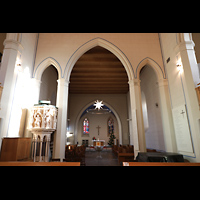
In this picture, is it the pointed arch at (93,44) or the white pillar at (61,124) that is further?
the pointed arch at (93,44)

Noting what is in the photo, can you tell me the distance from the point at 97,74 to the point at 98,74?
8 cm

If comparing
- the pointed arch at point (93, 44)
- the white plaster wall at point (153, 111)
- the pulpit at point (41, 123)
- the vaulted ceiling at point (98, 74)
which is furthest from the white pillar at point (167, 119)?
the pulpit at point (41, 123)

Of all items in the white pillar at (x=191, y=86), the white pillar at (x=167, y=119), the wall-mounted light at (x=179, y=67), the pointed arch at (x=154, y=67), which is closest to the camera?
the white pillar at (x=191, y=86)

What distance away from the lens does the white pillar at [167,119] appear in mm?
5832

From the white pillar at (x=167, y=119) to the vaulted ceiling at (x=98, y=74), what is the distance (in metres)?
3.82

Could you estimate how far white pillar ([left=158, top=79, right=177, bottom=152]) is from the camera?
5.83 m

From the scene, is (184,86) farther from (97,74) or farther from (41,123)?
(97,74)

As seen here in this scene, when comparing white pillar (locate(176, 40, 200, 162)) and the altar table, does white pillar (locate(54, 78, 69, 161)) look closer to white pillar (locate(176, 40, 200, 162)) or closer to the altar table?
the altar table

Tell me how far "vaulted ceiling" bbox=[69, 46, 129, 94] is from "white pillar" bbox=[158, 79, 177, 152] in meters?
3.82

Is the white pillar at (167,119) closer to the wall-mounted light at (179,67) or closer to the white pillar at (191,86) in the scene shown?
the wall-mounted light at (179,67)
